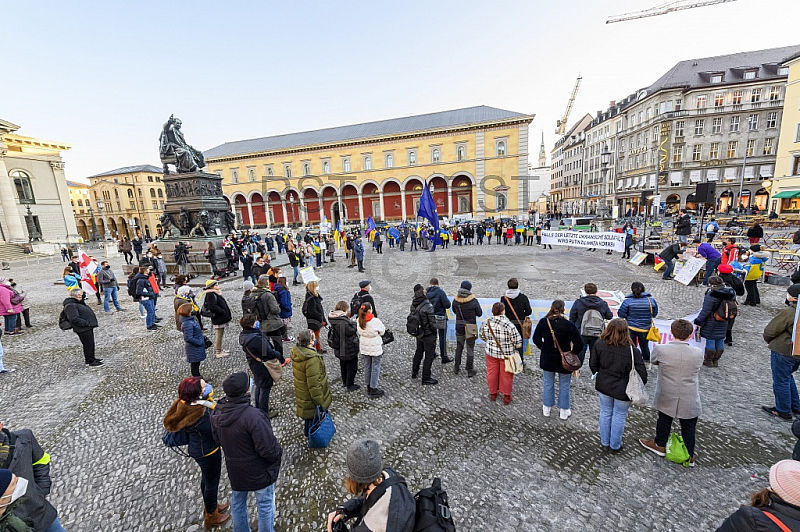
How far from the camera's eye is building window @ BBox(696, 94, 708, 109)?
4359 cm

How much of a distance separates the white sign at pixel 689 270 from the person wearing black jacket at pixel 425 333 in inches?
395

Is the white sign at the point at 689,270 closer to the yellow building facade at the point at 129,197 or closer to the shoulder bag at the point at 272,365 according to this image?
the shoulder bag at the point at 272,365

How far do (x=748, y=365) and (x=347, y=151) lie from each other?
156 ft

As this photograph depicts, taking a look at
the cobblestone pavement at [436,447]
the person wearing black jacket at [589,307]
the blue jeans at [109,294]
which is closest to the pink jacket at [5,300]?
the cobblestone pavement at [436,447]

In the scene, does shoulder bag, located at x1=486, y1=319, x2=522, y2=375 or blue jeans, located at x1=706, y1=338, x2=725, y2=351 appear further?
blue jeans, located at x1=706, y1=338, x2=725, y2=351

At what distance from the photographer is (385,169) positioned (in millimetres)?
47219

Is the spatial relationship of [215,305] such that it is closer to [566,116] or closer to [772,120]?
[772,120]

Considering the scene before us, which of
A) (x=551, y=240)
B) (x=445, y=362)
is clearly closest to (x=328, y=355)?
(x=445, y=362)

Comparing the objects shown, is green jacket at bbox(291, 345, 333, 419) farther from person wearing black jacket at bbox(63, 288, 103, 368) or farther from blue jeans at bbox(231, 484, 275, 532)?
person wearing black jacket at bbox(63, 288, 103, 368)

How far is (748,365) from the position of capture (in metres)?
5.92

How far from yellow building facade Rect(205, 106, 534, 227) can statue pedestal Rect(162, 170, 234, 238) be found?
31450 mm

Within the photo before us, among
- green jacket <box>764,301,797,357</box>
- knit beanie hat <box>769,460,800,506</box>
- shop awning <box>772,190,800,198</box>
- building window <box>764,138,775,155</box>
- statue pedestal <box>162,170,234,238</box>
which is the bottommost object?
green jacket <box>764,301,797,357</box>

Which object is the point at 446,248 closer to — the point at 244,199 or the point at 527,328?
the point at 527,328

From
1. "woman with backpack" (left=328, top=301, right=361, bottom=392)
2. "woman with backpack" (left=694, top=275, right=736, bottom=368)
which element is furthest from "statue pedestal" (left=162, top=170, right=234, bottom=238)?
"woman with backpack" (left=694, top=275, right=736, bottom=368)
